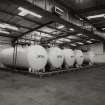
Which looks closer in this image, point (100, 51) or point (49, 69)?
point (49, 69)

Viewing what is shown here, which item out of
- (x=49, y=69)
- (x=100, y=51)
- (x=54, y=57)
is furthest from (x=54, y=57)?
(x=100, y=51)

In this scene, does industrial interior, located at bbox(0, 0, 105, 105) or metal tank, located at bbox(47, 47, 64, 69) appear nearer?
industrial interior, located at bbox(0, 0, 105, 105)

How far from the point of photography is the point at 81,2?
6.06 m

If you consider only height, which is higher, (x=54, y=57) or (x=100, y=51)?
(x=100, y=51)

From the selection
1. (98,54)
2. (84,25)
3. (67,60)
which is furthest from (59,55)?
(98,54)

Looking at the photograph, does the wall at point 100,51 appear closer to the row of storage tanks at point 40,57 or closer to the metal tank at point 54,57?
the row of storage tanks at point 40,57

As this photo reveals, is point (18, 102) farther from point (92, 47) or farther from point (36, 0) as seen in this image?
point (92, 47)

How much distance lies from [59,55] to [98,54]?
16.2m

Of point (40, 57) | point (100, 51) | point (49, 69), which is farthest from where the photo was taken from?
point (100, 51)

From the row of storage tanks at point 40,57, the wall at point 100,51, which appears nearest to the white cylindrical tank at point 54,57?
the row of storage tanks at point 40,57

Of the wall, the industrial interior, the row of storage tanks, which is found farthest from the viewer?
the wall

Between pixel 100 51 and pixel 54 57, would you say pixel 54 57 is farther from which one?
pixel 100 51

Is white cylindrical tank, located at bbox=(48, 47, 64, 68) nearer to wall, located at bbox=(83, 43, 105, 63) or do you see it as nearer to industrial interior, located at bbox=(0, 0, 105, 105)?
industrial interior, located at bbox=(0, 0, 105, 105)

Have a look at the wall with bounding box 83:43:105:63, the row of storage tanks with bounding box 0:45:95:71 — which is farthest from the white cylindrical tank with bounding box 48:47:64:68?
the wall with bounding box 83:43:105:63
